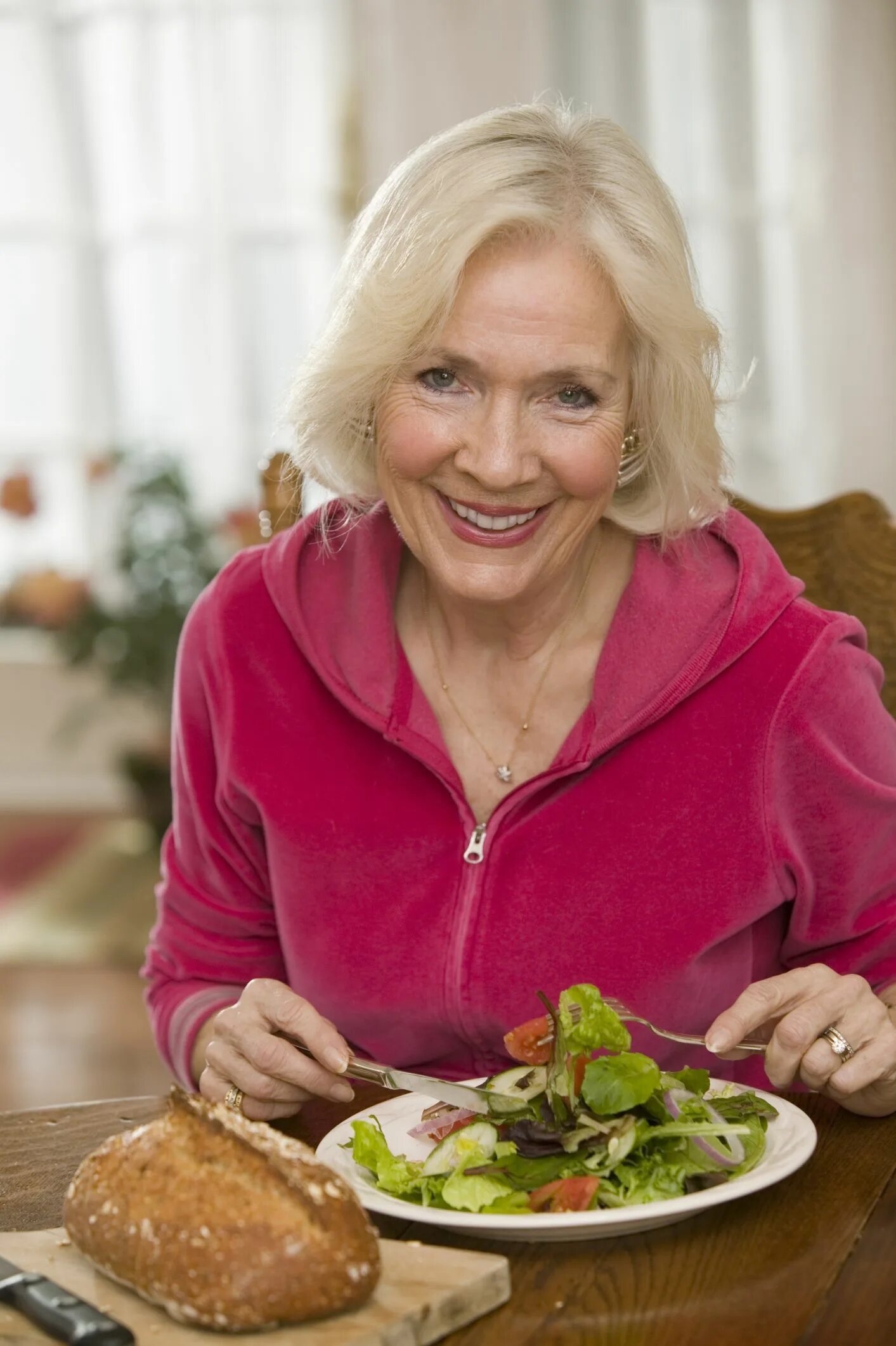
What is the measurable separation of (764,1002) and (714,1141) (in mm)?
147

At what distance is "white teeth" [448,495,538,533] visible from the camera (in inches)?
54.0

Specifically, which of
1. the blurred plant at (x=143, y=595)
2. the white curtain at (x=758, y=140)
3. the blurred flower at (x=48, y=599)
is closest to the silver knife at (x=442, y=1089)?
the blurred plant at (x=143, y=595)

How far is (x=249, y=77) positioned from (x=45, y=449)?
123 centimetres

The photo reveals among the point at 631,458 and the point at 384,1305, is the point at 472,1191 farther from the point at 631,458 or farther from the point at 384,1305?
the point at 631,458

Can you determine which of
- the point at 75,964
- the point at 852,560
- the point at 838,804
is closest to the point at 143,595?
the point at 75,964

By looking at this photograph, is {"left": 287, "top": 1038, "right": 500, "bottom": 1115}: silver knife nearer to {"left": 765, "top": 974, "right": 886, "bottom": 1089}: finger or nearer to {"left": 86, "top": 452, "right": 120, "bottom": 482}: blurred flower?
{"left": 765, "top": 974, "right": 886, "bottom": 1089}: finger

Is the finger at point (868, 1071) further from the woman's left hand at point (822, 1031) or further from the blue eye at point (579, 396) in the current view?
the blue eye at point (579, 396)

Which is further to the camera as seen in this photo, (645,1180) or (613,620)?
(613,620)

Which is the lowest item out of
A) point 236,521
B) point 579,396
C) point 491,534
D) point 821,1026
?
point 236,521

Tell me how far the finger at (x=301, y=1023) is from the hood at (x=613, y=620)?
0.88 ft

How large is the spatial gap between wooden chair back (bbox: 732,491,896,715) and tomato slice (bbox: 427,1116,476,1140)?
0.67 m

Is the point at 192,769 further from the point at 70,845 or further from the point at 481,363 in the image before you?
the point at 70,845

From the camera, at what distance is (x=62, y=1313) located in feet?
2.85

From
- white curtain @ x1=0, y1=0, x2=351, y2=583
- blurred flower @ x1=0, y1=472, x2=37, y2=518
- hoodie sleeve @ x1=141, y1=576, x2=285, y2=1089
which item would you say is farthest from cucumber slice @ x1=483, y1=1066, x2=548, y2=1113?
white curtain @ x1=0, y1=0, x2=351, y2=583
